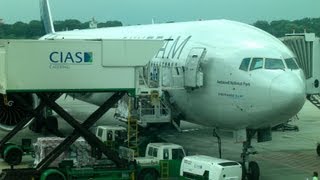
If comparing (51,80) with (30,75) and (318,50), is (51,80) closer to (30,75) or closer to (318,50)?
(30,75)

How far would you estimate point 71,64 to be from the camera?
58.4 feet

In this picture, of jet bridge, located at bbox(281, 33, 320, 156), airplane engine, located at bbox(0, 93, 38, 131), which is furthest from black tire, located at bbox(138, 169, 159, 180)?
airplane engine, located at bbox(0, 93, 38, 131)

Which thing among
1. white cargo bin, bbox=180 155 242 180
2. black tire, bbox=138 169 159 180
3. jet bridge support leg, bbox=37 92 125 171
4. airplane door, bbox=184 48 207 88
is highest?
airplane door, bbox=184 48 207 88

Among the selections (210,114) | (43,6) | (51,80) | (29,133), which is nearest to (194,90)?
(210,114)

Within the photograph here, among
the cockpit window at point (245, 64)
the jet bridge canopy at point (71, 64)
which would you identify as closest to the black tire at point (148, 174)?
the jet bridge canopy at point (71, 64)

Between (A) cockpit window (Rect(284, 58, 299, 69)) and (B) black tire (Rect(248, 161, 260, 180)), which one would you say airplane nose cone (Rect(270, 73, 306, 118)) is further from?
(B) black tire (Rect(248, 161, 260, 180))

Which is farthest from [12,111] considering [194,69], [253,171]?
[253,171]

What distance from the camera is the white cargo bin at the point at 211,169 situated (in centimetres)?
1755

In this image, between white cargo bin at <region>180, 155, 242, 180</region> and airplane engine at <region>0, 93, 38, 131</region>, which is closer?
white cargo bin at <region>180, 155, 242, 180</region>

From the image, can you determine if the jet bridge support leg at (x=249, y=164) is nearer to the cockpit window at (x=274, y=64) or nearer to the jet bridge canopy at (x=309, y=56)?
the cockpit window at (x=274, y=64)

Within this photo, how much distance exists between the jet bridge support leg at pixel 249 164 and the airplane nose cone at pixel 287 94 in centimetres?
182

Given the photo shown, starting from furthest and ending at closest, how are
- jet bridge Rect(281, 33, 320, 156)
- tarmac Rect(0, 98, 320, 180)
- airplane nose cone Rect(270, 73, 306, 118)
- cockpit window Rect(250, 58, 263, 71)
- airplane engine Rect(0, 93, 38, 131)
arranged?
airplane engine Rect(0, 93, 38, 131), jet bridge Rect(281, 33, 320, 156), tarmac Rect(0, 98, 320, 180), cockpit window Rect(250, 58, 263, 71), airplane nose cone Rect(270, 73, 306, 118)

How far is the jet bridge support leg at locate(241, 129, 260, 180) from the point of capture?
1861cm

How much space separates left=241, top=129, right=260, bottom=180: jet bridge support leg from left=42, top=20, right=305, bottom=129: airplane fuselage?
1.82 feet
